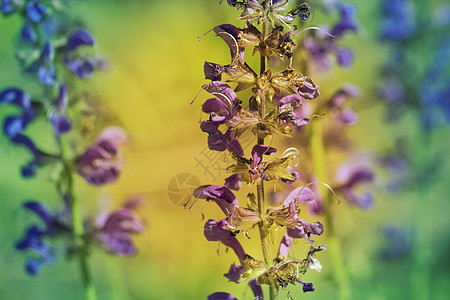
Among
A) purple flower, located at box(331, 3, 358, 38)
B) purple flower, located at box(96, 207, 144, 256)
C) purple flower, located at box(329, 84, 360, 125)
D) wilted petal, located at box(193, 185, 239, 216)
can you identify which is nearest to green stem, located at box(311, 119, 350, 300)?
purple flower, located at box(329, 84, 360, 125)

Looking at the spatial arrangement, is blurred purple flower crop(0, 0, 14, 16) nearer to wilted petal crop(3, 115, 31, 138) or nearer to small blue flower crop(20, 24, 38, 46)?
small blue flower crop(20, 24, 38, 46)

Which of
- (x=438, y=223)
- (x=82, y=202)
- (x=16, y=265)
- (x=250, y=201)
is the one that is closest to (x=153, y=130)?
(x=82, y=202)

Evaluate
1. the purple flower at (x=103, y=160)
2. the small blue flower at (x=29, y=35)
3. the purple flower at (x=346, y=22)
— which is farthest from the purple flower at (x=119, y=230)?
the purple flower at (x=346, y=22)

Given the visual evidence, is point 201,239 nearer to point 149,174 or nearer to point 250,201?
point 149,174

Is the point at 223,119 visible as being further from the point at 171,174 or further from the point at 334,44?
the point at 171,174

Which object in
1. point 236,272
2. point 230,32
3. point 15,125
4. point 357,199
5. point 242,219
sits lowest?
point 236,272

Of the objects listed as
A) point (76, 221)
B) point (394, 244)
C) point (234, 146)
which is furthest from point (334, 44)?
point (394, 244)
